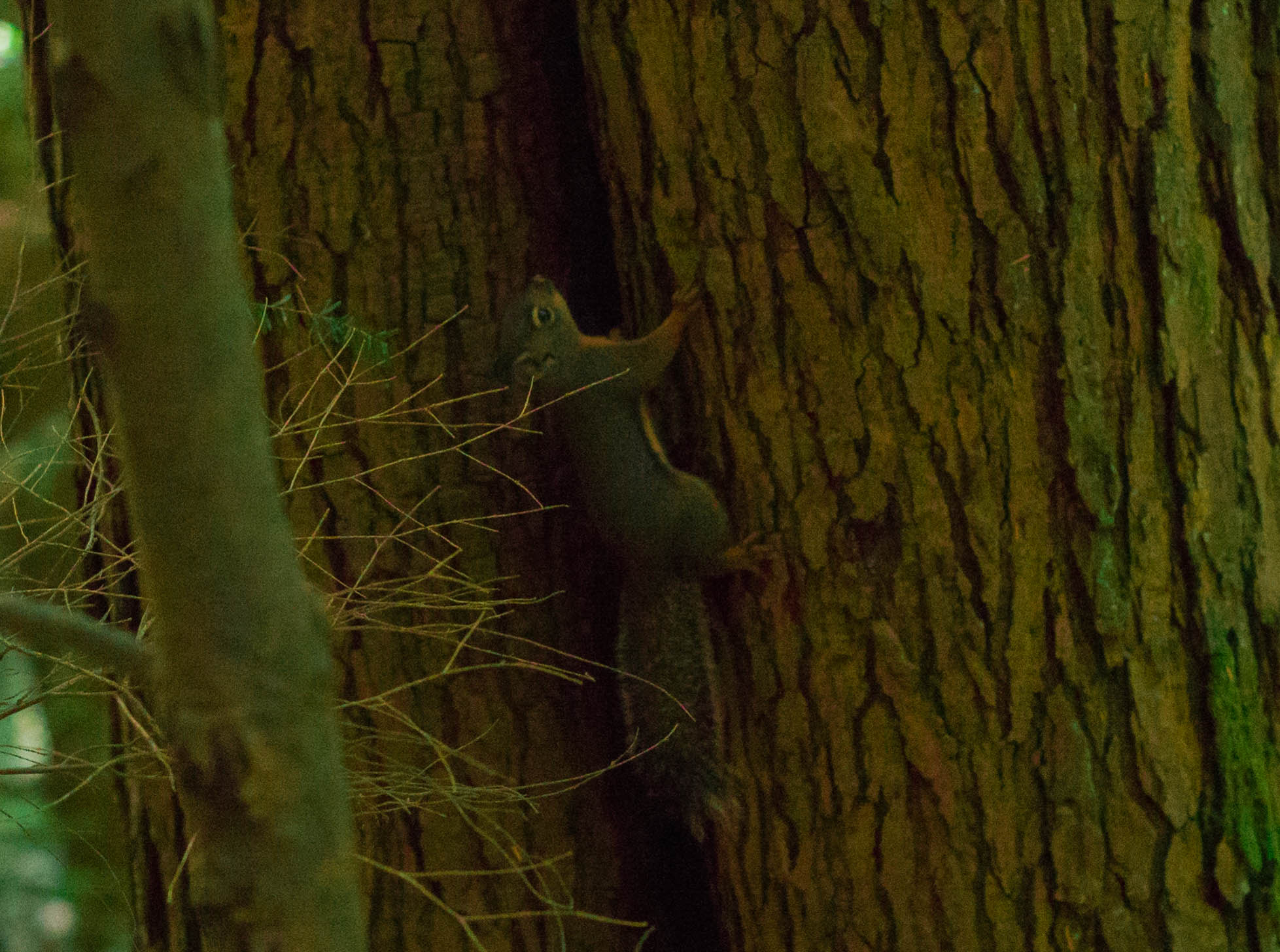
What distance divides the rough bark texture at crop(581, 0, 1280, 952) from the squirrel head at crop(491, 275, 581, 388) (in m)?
0.40

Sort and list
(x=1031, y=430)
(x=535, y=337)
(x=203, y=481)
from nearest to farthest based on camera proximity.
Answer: (x=203, y=481)
(x=1031, y=430)
(x=535, y=337)

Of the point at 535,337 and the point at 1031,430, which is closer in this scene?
the point at 1031,430

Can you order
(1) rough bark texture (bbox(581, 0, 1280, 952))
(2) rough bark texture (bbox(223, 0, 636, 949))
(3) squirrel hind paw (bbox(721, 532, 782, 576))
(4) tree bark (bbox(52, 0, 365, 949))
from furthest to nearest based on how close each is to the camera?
(2) rough bark texture (bbox(223, 0, 636, 949)), (3) squirrel hind paw (bbox(721, 532, 782, 576)), (1) rough bark texture (bbox(581, 0, 1280, 952)), (4) tree bark (bbox(52, 0, 365, 949))

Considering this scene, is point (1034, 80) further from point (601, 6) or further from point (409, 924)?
point (409, 924)

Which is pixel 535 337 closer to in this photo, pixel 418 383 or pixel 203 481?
pixel 418 383

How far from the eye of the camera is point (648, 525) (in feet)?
6.66

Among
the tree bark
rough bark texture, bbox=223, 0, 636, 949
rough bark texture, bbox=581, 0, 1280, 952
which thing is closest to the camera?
the tree bark

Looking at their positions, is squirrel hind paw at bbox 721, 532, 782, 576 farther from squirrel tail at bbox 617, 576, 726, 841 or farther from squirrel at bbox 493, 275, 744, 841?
squirrel tail at bbox 617, 576, 726, 841

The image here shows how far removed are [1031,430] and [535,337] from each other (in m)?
0.82

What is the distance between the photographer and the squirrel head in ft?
6.90

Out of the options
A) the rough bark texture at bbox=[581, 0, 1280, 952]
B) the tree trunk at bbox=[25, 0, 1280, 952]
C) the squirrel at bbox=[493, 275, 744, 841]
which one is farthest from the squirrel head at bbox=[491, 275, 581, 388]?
the rough bark texture at bbox=[581, 0, 1280, 952]

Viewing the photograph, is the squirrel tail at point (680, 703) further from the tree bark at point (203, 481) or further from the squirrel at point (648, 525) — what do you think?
the tree bark at point (203, 481)

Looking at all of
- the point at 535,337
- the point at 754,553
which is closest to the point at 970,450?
the point at 754,553

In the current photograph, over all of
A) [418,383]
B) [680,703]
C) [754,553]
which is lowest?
[680,703]
